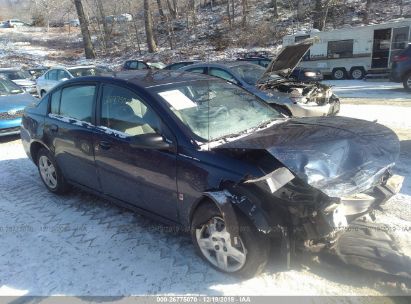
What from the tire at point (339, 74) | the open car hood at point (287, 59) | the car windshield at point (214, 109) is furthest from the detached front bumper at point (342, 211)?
the tire at point (339, 74)

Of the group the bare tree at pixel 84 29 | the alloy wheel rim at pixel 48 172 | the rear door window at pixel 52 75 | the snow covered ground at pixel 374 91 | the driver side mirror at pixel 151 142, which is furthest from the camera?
the bare tree at pixel 84 29

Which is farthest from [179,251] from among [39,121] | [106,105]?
[39,121]

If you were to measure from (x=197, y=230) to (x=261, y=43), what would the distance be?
27.3 metres

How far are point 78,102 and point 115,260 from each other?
2011 mm

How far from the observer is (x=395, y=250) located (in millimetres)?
3434

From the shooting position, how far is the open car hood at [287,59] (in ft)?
28.1

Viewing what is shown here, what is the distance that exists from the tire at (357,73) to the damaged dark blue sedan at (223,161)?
16178mm

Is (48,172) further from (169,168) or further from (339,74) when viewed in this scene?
(339,74)

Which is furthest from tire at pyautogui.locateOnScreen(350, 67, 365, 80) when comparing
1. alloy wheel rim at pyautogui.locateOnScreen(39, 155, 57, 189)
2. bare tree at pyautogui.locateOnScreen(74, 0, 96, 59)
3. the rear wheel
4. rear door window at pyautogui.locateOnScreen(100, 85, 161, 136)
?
bare tree at pyautogui.locateOnScreen(74, 0, 96, 59)

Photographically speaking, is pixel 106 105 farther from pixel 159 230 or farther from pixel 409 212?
pixel 409 212

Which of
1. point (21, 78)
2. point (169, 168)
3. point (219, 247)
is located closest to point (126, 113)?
point (169, 168)

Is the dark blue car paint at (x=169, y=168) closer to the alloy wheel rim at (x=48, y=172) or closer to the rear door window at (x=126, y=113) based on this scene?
the rear door window at (x=126, y=113)

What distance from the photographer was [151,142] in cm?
336

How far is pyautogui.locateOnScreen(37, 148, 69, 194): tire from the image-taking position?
5062 millimetres
